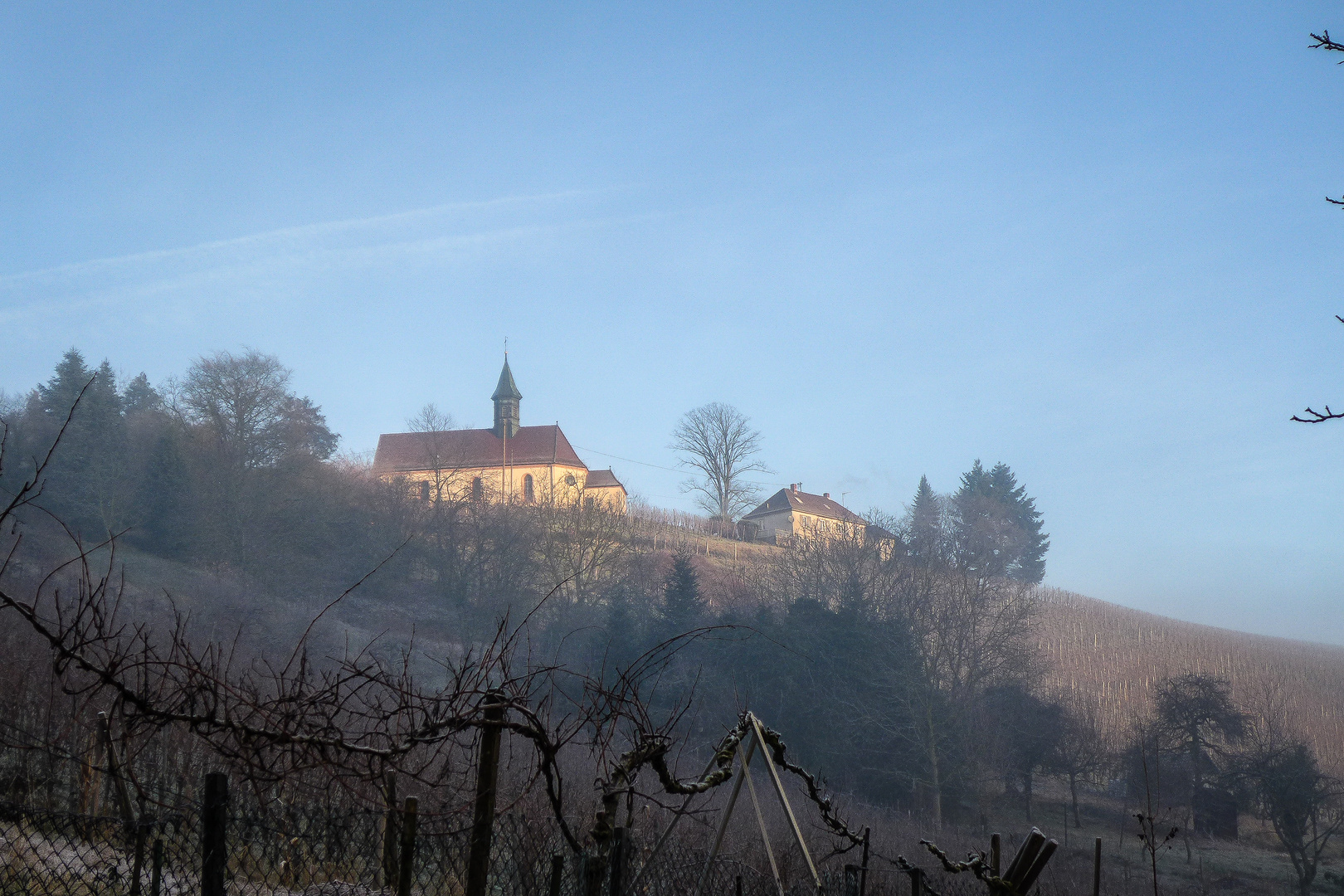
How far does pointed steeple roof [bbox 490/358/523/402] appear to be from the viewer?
79.1 metres

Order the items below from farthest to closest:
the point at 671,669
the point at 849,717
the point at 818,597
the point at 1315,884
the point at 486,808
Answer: the point at 818,597 → the point at 671,669 → the point at 849,717 → the point at 1315,884 → the point at 486,808

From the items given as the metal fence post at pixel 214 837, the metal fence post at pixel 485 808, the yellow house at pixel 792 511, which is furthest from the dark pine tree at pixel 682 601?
the yellow house at pixel 792 511

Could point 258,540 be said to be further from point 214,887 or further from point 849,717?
point 214,887

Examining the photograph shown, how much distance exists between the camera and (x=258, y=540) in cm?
4062

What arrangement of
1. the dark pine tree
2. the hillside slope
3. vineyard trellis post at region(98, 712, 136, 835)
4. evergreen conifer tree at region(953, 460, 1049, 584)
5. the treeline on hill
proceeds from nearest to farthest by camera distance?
vineyard trellis post at region(98, 712, 136, 835)
the treeline on hill
the dark pine tree
the hillside slope
evergreen conifer tree at region(953, 460, 1049, 584)

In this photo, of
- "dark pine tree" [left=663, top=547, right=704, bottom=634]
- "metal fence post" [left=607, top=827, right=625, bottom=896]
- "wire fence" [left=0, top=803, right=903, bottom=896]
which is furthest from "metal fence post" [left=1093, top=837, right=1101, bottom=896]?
"dark pine tree" [left=663, top=547, right=704, bottom=634]

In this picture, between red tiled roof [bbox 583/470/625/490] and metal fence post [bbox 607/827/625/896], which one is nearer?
metal fence post [bbox 607/827/625/896]

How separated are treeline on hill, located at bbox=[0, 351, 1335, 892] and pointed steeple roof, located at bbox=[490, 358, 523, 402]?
26993mm

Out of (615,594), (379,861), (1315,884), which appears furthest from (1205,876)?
(379,861)

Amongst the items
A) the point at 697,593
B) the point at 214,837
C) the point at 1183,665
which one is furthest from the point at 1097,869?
the point at 1183,665

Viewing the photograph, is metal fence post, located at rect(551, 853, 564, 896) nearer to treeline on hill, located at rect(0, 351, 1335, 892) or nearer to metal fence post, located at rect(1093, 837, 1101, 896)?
metal fence post, located at rect(1093, 837, 1101, 896)

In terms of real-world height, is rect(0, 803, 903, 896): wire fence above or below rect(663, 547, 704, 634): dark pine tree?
below

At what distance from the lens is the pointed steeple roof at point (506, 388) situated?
79.1 m

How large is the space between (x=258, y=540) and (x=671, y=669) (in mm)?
21311
